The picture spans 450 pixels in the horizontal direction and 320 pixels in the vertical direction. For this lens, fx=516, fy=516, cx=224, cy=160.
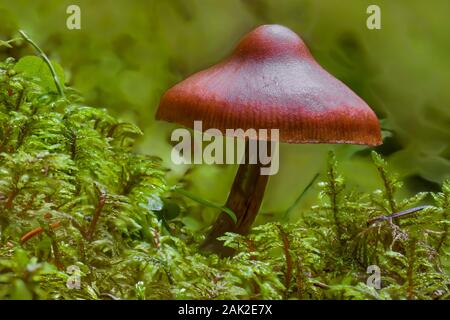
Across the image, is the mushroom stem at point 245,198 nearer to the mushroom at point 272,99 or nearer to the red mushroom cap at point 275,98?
the mushroom at point 272,99

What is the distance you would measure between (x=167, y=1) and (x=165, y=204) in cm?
96

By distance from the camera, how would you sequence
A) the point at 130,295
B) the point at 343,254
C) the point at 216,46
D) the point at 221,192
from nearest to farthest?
1. the point at 130,295
2. the point at 343,254
3. the point at 221,192
4. the point at 216,46

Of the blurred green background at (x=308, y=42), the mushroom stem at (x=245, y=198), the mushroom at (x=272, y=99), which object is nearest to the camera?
the mushroom at (x=272, y=99)

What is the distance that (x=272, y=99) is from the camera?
79 centimetres

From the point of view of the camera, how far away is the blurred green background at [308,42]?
151 centimetres

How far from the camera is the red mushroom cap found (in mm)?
771

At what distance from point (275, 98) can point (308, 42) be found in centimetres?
96

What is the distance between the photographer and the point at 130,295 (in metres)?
0.53
